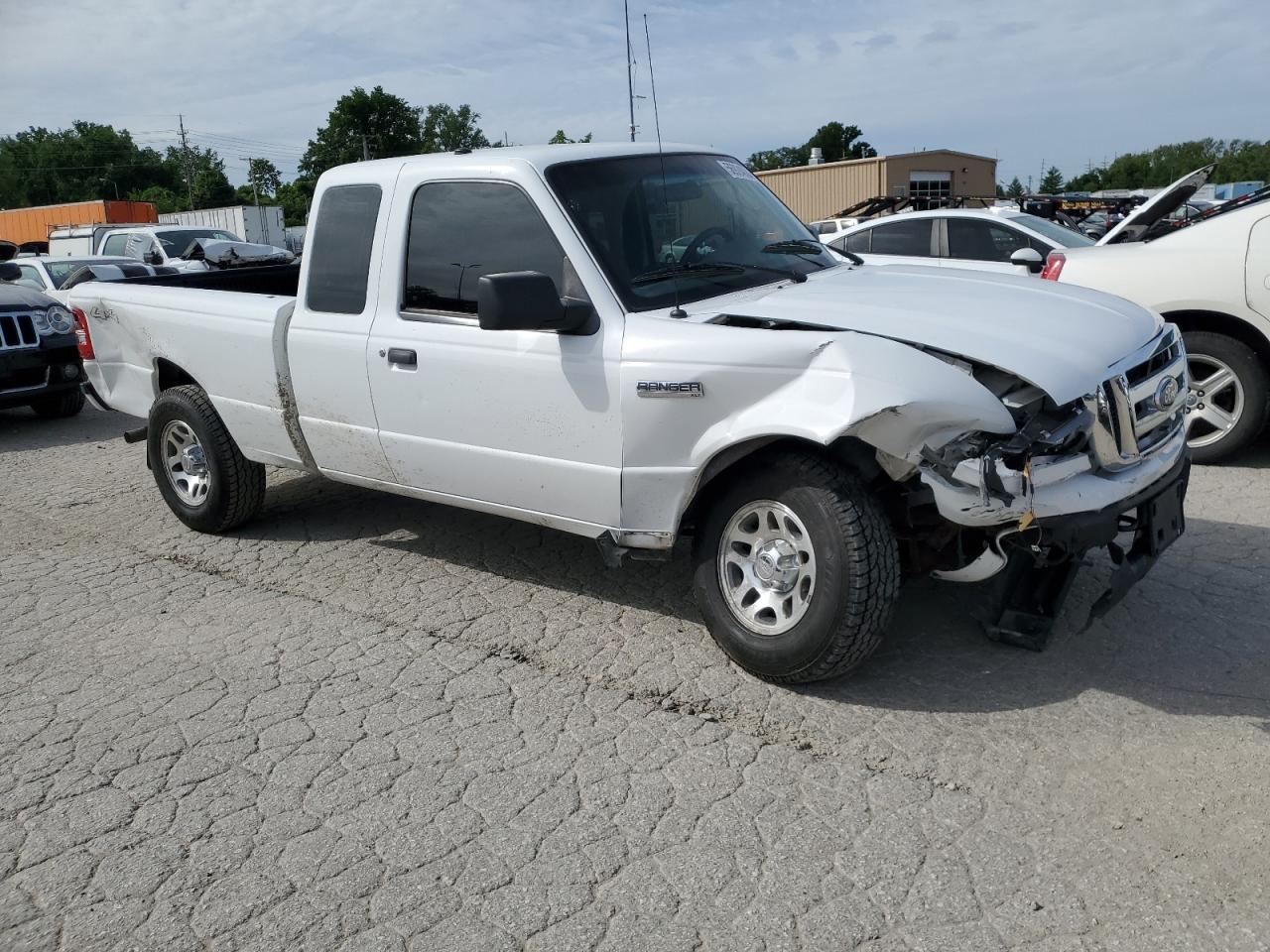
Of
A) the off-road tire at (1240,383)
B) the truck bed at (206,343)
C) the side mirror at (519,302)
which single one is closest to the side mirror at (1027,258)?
the off-road tire at (1240,383)

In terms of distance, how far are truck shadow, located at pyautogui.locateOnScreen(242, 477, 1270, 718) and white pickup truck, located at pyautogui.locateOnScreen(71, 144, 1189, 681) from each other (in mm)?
222

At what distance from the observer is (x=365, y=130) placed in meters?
68.1

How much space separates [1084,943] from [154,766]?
302 centimetres

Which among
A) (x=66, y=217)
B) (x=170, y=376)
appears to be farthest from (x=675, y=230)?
(x=66, y=217)

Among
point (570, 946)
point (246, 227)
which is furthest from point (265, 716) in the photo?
point (246, 227)

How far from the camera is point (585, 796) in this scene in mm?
3498

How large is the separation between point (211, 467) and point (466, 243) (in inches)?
92.9

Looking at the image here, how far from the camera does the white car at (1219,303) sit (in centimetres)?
660

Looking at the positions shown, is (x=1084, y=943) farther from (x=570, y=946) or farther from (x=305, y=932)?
(x=305, y=932)

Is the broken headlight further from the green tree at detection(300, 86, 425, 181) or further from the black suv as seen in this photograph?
the green tree at detection(300, 86, 425, 181)

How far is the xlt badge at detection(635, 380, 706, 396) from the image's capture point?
4.02 m

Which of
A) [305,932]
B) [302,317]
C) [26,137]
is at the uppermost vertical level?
[26,137]

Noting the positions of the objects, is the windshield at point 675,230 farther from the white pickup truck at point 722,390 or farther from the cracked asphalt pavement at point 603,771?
the cracked asphalt pavement at point 603,771

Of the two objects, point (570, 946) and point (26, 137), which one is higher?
point (26, 137)
